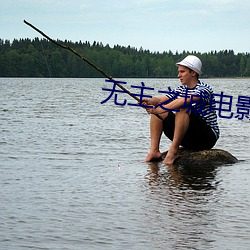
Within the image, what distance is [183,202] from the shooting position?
6363mm

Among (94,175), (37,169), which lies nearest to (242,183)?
(94,175)

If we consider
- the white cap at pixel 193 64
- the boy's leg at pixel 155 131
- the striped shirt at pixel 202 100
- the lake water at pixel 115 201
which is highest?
the white cap at pixel 193 64

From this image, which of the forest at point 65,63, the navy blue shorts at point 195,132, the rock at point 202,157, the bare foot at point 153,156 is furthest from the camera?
the forest at point 65,63

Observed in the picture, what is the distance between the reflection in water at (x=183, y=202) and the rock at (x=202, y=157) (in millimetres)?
277

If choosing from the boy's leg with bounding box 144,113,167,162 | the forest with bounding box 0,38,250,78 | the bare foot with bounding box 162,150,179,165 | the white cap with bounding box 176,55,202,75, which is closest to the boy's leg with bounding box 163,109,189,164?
the bare foot with bounding box 162,150,179,165

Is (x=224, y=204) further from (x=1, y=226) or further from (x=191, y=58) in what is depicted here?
(x=191, y=58)

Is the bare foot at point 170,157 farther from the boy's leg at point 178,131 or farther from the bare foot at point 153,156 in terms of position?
the bare foot at point 153,156

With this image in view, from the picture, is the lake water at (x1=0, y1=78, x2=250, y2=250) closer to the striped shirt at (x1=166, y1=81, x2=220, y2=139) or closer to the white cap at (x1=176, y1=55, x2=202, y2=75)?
the striped shirt at (x1=166, y1=81, x2=220, y2=139)

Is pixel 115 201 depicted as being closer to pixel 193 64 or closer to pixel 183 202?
pixel 183 202

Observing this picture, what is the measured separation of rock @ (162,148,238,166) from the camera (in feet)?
29.7

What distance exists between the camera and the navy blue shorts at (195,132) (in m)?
8.67

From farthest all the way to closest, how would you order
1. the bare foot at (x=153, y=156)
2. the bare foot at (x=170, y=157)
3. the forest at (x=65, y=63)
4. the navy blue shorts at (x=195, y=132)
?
1. the forest at (x=65, y=63)
2. the bare foot at (x=153, y=156)
3. the bare foot at (x=170, y=157)
4. the navy blue shorts at (x=195, y=132)

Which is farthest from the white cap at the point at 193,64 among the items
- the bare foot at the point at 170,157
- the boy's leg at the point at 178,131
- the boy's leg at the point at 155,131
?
the bare foot at the point at 170,157

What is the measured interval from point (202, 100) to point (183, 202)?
2412 millimetres
